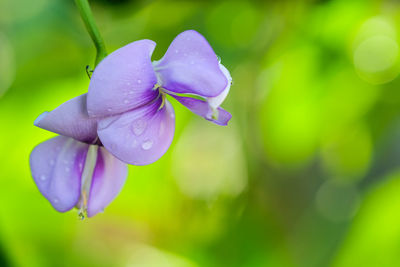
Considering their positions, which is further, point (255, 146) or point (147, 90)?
point (255, 146)

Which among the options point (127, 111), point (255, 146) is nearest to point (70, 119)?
point (127, 111)

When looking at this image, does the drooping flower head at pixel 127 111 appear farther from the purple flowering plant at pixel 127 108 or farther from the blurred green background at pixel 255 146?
the blurred green background at pixel 255 146

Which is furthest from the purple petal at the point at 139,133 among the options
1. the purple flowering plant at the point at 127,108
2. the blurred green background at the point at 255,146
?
the blurred green background at the point at 255,146

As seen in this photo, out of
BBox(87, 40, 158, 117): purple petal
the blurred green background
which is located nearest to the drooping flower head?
BBox(87, 40, 158, 117): purple petal

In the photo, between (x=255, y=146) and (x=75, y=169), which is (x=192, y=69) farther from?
(x=255, y=146)

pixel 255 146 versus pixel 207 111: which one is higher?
pixel 207 111

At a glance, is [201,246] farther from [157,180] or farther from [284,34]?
[284,34]

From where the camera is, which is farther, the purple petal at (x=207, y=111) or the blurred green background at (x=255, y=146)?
the blurred green background at (x=255, y=146)
